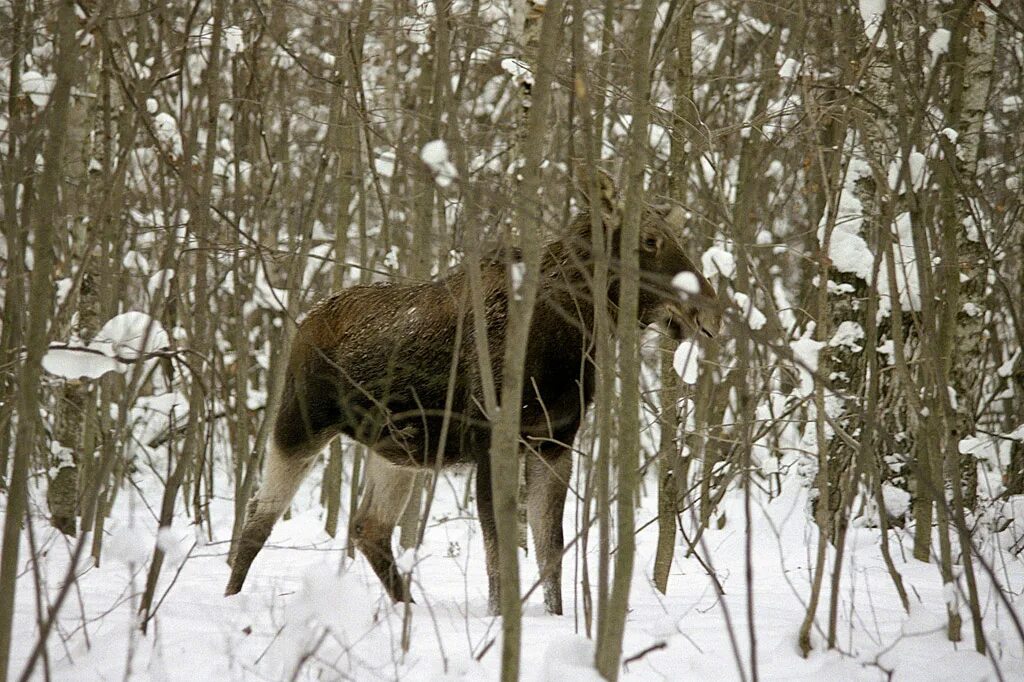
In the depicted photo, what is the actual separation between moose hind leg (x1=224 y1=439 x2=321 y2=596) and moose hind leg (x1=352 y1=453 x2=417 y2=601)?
0.40 m

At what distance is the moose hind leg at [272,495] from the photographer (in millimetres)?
4910

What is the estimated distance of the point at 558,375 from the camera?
4688mm

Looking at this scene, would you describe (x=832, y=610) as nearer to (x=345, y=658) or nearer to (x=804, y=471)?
(x=345, y=658)

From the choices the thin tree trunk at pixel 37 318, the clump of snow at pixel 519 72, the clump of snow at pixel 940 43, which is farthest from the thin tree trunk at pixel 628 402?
the clump of snow at pixel 519 72

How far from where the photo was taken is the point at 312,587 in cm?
221

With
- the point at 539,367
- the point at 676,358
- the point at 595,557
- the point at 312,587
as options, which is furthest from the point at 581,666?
the point at 595,557

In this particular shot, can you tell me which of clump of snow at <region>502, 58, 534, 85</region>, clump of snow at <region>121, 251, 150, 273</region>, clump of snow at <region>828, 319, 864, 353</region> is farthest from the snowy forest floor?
clump of snow at <region>121, 251, 150, 273</region>

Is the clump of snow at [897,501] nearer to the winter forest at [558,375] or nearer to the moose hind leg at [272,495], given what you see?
the winter forest at [558,375]

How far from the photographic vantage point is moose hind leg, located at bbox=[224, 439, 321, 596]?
4.91 meters

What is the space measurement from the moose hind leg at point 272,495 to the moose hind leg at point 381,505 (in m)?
0.40

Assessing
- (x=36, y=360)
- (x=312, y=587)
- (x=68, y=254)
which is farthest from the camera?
(x=68, y=254)

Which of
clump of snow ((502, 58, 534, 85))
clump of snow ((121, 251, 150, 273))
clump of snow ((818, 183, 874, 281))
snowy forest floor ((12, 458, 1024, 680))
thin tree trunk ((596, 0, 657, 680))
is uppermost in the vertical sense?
clump of snow ((502, 58, 534, 85))

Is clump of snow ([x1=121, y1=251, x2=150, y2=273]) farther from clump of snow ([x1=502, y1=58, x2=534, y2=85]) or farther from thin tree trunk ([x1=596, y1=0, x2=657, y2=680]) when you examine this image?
thin tree trunk ([x1=596, y1=0, x2=657, y2=680])

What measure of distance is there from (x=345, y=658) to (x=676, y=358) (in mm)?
1695
